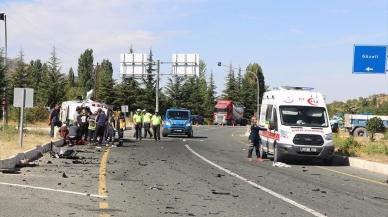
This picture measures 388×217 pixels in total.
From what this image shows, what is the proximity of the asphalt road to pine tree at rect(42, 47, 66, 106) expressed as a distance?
4755 cm

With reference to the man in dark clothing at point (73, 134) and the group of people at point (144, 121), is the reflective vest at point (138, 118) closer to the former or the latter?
the group of people at point (144, 121)

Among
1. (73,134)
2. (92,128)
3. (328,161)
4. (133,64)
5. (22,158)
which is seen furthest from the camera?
(133,64)

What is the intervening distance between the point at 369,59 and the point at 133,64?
99.0ft

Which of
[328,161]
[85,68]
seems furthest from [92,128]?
[85,68]

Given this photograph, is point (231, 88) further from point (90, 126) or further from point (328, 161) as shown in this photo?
point (328, 161)

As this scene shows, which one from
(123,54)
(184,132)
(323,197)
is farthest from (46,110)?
(323,197)

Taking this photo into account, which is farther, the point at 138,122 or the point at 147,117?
the point at 147,117

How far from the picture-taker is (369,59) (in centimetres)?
3089

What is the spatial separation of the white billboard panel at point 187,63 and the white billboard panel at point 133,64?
3606 millimetres

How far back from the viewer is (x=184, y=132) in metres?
39.2

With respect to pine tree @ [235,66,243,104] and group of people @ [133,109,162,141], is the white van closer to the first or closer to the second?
group of people @ [133,109,162,141]

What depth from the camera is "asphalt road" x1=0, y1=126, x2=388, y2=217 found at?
923cm

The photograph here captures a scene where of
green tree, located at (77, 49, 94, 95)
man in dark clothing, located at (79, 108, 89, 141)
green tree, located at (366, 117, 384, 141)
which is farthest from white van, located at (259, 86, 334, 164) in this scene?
green tree, located at (77, 49, 94, 95)

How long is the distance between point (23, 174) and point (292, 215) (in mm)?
7412
